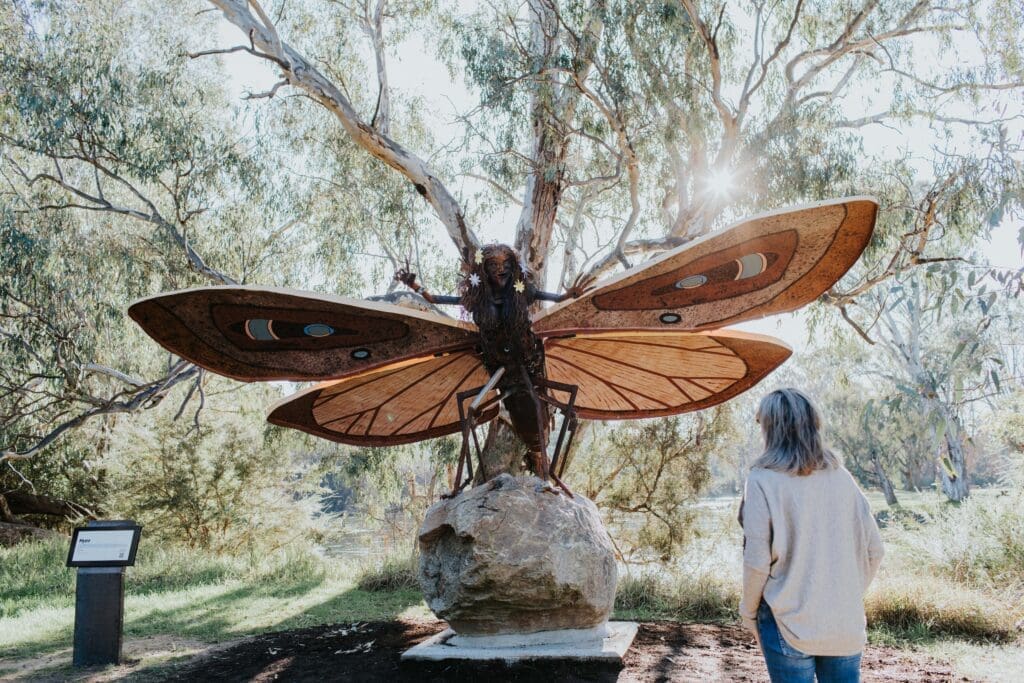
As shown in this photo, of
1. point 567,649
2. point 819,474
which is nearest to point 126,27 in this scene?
point 567,649

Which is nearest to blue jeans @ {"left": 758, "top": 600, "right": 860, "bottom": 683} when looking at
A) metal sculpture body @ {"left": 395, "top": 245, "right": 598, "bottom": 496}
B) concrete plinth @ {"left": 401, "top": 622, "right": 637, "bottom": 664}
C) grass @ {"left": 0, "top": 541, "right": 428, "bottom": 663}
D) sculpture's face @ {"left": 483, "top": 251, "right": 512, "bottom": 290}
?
concrete plinth @ {"left": 401, "top": 622, "right": 637, "bottom": 664}

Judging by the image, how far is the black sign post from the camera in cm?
449

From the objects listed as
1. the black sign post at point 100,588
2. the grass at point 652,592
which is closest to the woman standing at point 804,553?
the grass at point 652,592

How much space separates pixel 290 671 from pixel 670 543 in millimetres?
5296

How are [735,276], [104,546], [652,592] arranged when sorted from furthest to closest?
[652,592] < [104,546] < [735,276]

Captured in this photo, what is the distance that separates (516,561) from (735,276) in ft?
5.99

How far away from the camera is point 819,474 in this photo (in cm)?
208

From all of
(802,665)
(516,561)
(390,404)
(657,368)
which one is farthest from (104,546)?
(802,665)

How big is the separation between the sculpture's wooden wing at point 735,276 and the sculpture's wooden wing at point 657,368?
Answer: 311mm

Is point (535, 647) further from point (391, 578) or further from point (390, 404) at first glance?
point (391, 578)

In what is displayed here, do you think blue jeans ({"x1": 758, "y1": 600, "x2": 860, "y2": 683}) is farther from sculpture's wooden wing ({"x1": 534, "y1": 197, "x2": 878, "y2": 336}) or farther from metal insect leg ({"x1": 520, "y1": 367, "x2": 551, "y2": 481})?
metal insect leg ({"x1": 520, "y1": 367, "x2": 551, "y2": 481})

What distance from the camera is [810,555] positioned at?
2.03 meters

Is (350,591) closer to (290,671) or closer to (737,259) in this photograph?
(290,671)

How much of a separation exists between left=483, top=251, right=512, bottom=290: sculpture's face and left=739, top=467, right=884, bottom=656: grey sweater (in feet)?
7.10
